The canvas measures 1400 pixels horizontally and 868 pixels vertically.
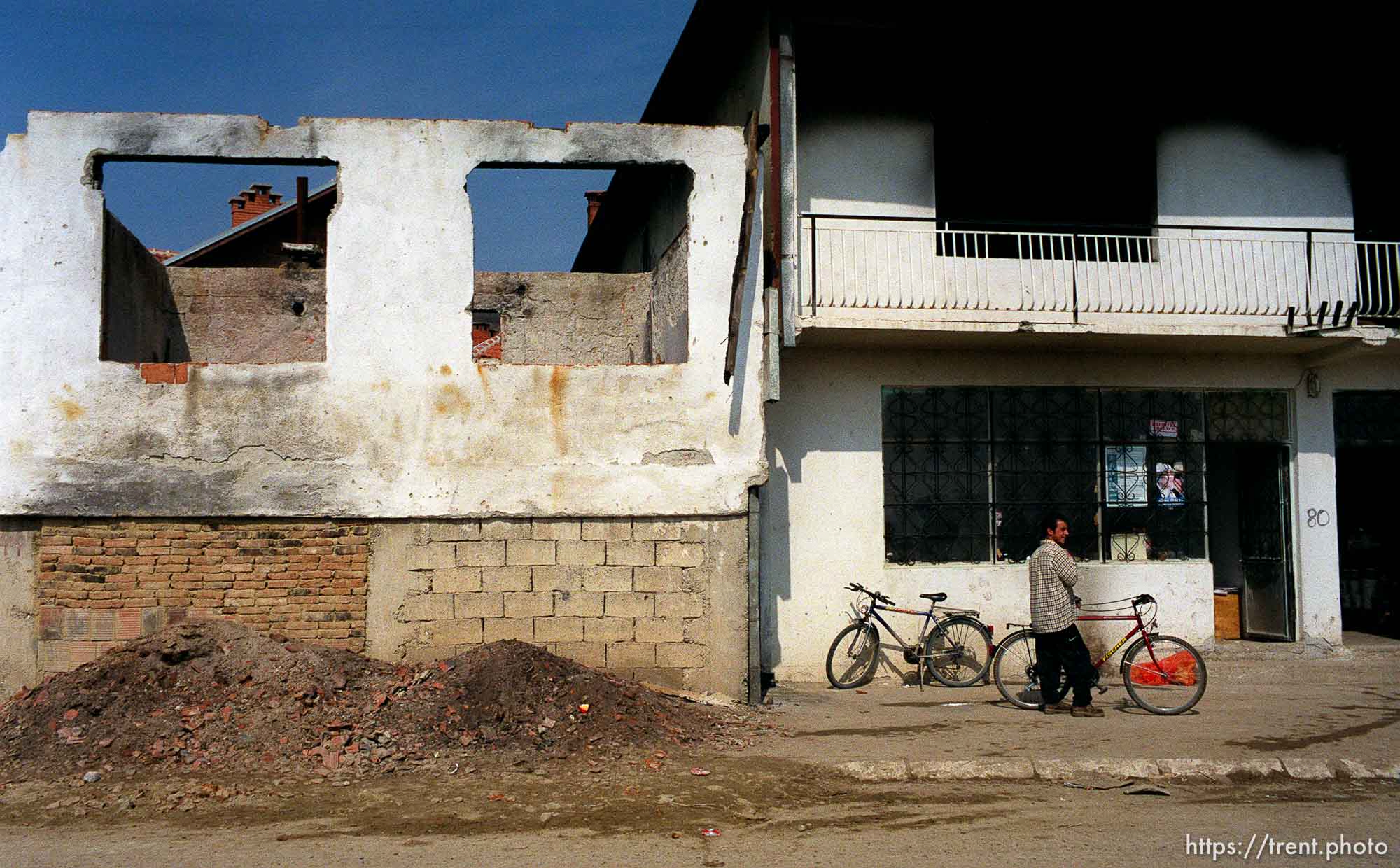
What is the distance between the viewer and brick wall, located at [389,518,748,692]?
28.0 ft

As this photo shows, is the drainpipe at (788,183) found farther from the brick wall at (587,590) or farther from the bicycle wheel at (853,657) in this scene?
the bicycle wheel at (853,657)

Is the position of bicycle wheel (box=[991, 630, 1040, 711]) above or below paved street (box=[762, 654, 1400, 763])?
above

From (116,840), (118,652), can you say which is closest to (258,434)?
(118,652)

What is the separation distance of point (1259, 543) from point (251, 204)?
79.8 ft

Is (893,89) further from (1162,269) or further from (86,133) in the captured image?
(86,133)

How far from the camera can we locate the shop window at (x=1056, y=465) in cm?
1053

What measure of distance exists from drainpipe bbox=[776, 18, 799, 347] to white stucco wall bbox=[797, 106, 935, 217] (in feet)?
2.85

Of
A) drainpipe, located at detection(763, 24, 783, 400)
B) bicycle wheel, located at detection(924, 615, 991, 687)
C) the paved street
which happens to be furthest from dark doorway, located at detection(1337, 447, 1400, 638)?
drainpipe, located at detection(763, 24, 783, 400)

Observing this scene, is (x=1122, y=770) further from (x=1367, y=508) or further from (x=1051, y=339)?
(x=1367, y=508)

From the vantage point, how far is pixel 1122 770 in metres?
7.06

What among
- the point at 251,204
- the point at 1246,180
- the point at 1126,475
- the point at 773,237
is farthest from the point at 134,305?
the point at 251,204

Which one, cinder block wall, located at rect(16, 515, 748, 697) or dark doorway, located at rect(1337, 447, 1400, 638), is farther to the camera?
dark doorway, located at rect(1337, 447, 1400, 638)

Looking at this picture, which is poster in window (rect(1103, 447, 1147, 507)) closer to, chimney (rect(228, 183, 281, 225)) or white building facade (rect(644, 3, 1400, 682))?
white building facade (rect(644, 3, 1400, 682))

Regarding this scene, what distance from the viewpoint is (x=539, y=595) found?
8625 millimetres
